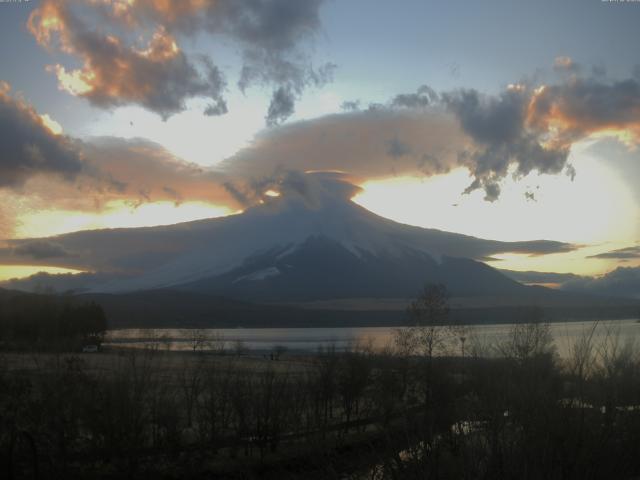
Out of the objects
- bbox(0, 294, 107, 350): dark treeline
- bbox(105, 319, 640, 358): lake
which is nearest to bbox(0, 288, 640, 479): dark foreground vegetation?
bbox(105, 319, 640, 358): lake

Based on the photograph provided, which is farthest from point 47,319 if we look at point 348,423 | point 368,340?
point 348,423

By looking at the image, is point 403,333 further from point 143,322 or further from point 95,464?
point 143,322

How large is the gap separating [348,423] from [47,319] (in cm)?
5076

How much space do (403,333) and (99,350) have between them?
3935 cm

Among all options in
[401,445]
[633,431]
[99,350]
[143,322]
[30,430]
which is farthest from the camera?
[143,322]

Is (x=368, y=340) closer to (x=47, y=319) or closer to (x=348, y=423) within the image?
(x=348, y=423)

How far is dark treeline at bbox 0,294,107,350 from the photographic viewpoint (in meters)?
64.4

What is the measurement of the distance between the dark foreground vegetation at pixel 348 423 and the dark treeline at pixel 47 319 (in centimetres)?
3640

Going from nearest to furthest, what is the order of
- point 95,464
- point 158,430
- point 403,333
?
point 95,464 < point 158,430 < point 403,333

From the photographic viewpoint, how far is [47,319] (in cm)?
7044

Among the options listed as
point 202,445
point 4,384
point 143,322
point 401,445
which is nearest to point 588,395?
point 401,445

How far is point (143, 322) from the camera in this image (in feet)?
529

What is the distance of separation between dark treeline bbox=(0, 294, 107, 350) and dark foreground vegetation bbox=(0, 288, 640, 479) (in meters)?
36.4

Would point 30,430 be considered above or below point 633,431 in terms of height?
below
